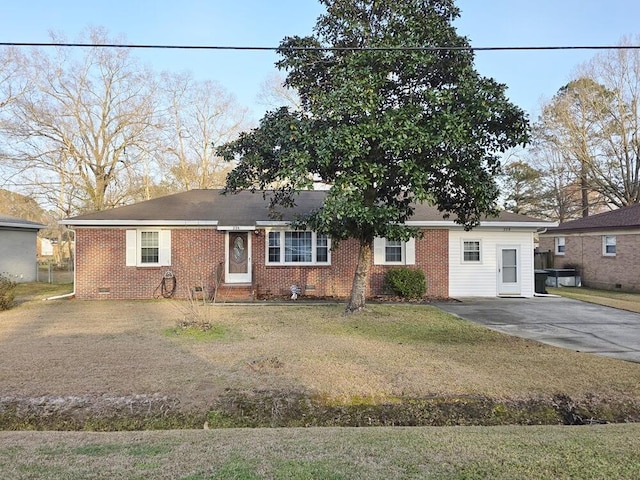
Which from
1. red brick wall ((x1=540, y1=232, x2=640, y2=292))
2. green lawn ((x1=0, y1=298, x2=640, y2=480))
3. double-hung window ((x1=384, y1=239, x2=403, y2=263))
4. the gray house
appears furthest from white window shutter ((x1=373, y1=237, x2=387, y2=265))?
the gray house

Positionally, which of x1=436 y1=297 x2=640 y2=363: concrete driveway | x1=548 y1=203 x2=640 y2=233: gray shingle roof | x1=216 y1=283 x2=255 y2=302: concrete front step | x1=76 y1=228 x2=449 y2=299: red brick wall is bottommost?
x1=436 y1=297 x2=640 y2=363: concrete driveway

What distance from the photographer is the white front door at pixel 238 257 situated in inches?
590

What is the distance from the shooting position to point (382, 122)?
28.2 ft

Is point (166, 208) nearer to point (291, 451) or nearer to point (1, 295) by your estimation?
point (1, 295)

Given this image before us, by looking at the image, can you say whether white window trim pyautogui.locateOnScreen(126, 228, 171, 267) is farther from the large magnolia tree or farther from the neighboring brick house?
the neighboring brick house

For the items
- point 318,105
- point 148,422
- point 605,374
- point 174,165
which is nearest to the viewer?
point 148,422

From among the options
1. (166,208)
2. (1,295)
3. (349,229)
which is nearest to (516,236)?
(349,229)

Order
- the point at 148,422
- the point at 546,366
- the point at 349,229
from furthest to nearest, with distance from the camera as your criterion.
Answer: the point at 349,229 → the point at 546,366 → the point at 148,422

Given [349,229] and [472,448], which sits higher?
[349,229]

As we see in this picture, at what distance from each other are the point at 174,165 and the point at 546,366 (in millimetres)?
35529

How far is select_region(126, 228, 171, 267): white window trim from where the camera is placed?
47.6 ft

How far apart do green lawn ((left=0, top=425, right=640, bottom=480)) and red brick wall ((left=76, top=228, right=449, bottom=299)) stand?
414 inches

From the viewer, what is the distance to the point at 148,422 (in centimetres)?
483

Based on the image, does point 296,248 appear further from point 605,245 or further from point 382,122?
point 605,245
